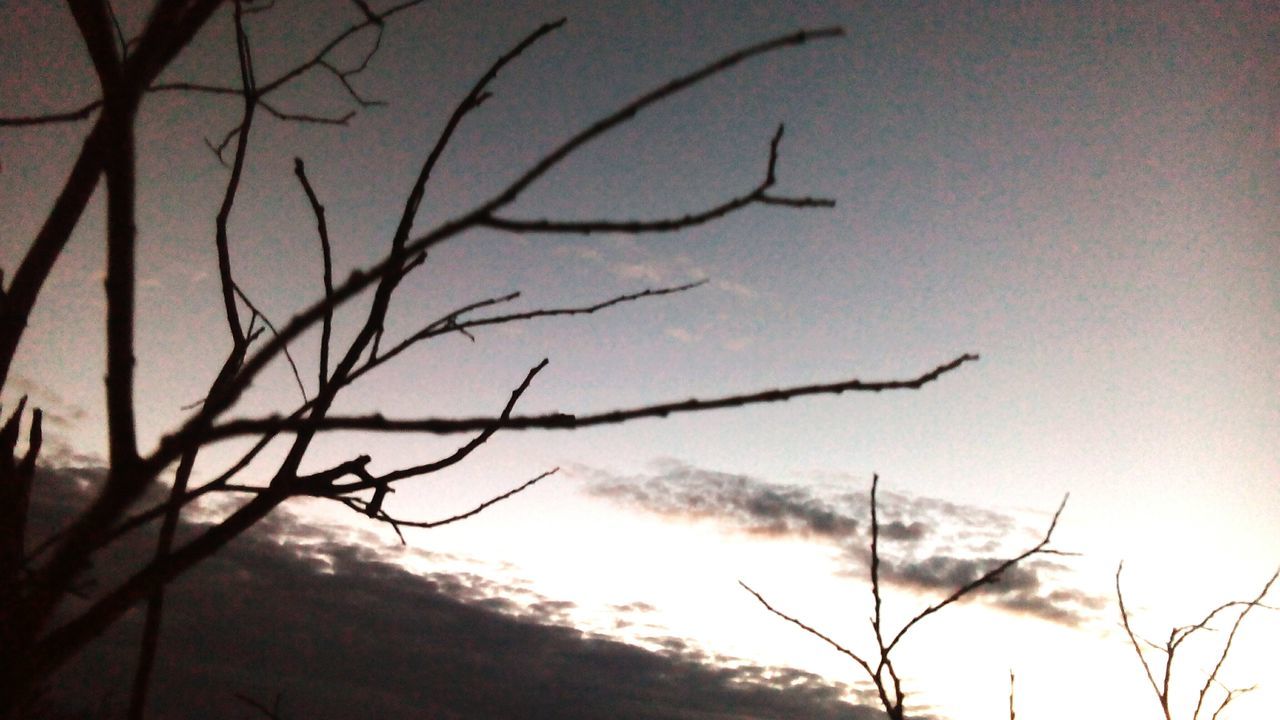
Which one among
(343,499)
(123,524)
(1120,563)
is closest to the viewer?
(123,524)

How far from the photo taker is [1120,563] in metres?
3.02

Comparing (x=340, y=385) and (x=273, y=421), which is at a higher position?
(x=340, y=385)

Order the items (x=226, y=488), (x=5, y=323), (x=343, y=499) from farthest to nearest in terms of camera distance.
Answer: (x=343, y=499) → (x=226, y=488) → (x=5, y=323)

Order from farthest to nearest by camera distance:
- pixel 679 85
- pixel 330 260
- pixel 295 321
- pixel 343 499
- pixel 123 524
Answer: pixel 330 260 → pixel 343 499 → pixel 123 524 → pixel 679 85 → pixel 295 321

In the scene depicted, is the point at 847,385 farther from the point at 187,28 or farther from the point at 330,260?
the point at 330,260

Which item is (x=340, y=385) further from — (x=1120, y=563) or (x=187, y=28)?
(x=1120, y=563)

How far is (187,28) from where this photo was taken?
980 millimetres

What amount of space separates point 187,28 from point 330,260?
779 mm

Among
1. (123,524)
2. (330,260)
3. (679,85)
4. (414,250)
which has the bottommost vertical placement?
(123,524)

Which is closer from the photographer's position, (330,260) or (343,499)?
(343,499)

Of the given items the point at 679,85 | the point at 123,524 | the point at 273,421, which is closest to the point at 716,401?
the point at 679,85

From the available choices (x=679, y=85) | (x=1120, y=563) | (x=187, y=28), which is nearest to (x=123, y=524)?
(x=187, y=28)

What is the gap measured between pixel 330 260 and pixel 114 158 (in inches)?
39.9

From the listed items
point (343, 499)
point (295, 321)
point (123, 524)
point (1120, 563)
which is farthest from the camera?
point (1120, 563)
